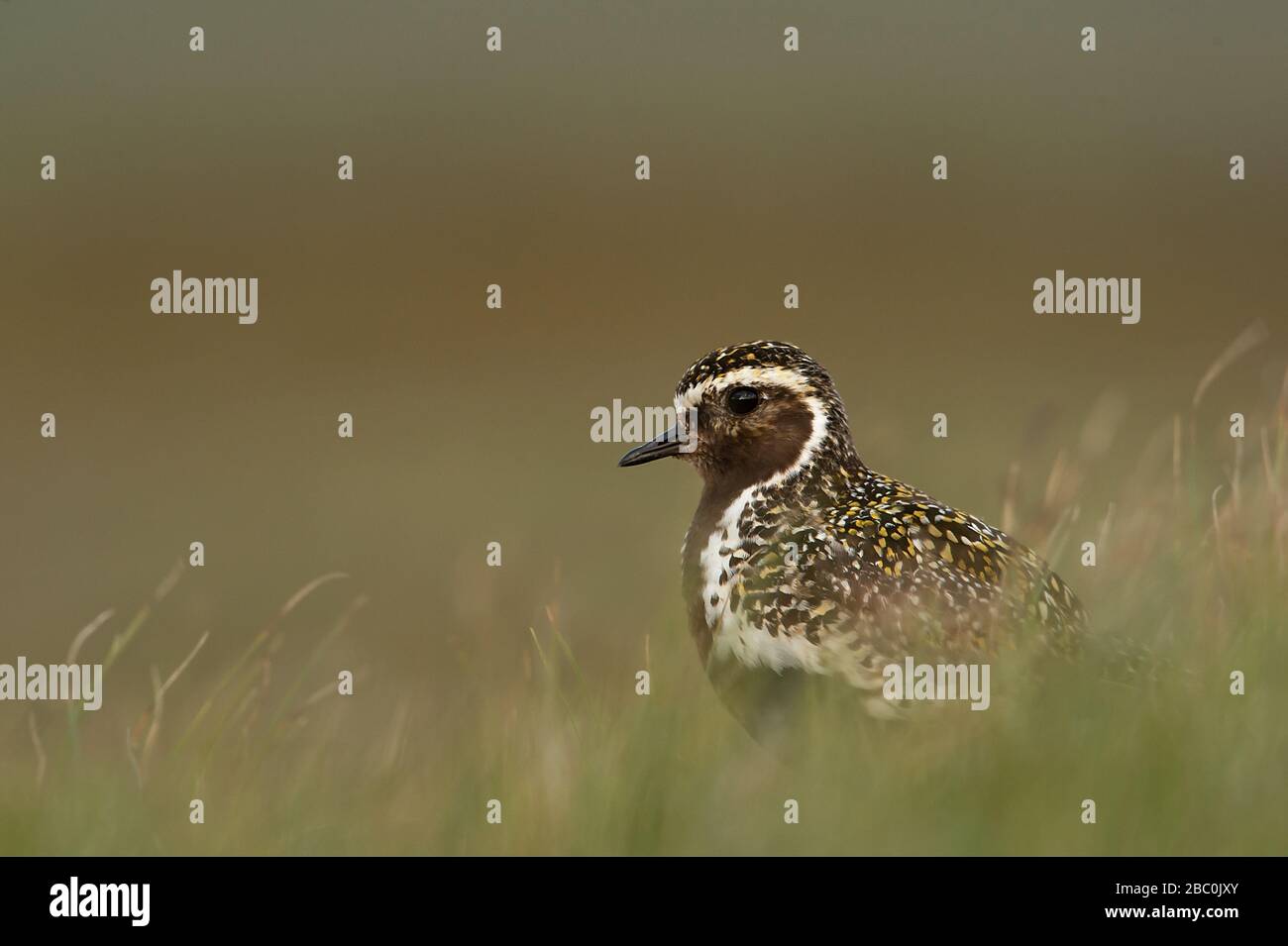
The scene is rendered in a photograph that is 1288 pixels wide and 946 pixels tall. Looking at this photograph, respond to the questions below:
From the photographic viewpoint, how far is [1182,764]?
5859mm

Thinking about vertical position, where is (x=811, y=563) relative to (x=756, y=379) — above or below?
below

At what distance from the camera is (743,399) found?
8.66 m

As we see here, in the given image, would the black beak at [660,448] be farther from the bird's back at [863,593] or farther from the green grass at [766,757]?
the green grass at [766,757]

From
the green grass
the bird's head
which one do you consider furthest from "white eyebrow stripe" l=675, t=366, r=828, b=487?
the green grass

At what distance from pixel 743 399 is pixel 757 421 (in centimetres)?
13

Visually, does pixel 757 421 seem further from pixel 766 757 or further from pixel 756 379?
pixel 766 757

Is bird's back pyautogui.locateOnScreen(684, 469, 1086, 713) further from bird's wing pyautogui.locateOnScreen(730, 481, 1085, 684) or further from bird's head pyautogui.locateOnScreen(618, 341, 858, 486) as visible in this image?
bird's head pyautogui.locateOnScreen(618, 341, 858, 486)

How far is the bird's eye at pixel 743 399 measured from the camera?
8.66 m

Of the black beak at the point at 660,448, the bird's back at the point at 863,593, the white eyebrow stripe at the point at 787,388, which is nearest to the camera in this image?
the bird's back at the point at 863,593

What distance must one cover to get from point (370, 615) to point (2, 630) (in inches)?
230

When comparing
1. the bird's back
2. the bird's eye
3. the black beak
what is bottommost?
the bird's back

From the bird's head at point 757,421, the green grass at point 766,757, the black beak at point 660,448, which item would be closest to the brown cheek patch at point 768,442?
the bird's head at point 757,421

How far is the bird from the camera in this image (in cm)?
734

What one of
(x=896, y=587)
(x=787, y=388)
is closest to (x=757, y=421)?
(x=787, y=388)
